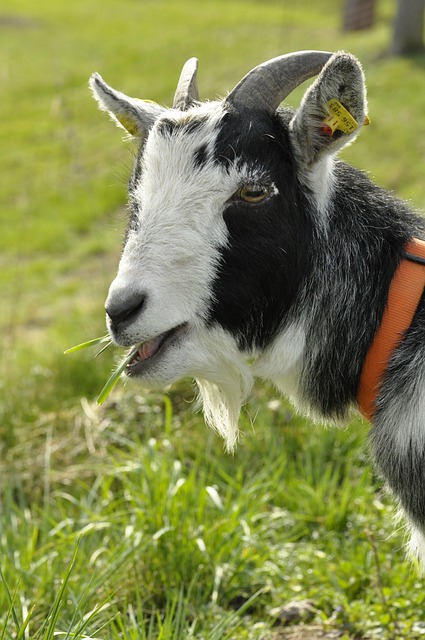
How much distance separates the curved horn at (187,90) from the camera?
335 cm

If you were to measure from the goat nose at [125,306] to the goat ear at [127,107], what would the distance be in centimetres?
87

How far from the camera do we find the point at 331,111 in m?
2.87

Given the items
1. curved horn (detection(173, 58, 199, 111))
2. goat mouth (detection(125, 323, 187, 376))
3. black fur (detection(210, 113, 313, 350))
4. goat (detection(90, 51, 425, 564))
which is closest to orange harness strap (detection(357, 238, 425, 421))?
goat (detection(90, 51, 425, 564))

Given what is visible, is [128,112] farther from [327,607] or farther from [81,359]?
[81,359]

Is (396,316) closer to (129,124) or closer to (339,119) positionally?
(339,119)

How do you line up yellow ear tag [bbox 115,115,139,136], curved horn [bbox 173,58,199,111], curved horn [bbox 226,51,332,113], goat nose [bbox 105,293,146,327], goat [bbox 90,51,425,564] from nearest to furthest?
goat nose [bbox 105,293,146,327], goat [bbox 90,51,425,564], curved horn [bbox 226,51,332,113], curved horn [bbox 173,58,199,111], yellow ear tag [bbox 115,115,139,136]

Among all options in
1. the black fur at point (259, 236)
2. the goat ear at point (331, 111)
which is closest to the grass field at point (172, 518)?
the black fur at point (259, 236)

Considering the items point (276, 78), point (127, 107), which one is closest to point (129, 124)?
point (127, 107)

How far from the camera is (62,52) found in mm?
22391

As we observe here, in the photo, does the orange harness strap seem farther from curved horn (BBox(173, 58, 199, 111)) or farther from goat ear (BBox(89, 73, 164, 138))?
goat ear (BBox(89, 73, 164, 138))

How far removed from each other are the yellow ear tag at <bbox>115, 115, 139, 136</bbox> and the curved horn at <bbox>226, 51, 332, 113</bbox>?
58 centimetres

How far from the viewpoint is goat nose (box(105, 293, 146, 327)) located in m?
2.77

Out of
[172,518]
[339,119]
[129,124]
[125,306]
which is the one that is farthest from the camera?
[172,518]

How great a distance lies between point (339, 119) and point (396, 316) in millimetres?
712
